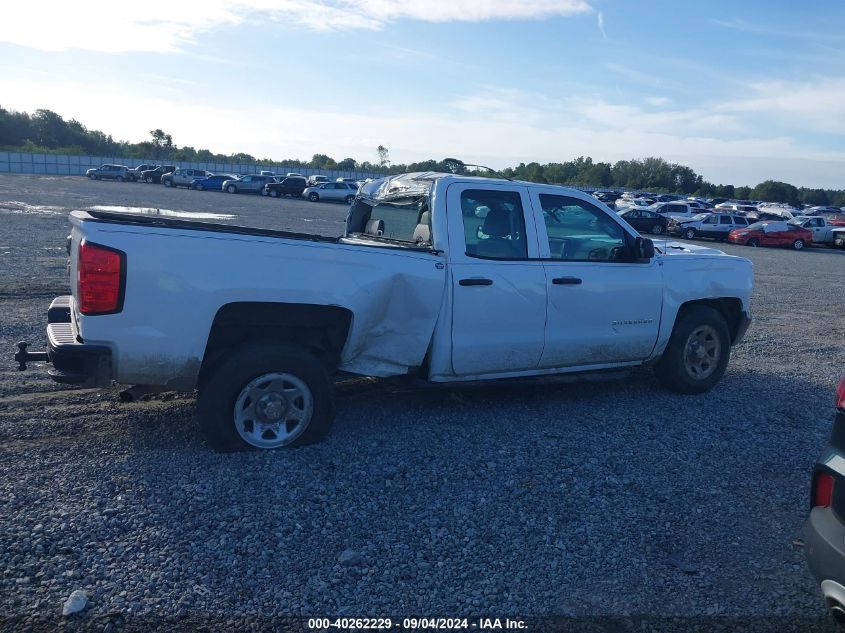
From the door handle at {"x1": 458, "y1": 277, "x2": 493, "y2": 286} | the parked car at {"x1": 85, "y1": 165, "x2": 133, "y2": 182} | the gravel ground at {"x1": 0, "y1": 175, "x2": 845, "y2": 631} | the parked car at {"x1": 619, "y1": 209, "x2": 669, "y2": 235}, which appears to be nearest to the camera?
the gravel ground at {"x1": 0, "y1": 175, "x2": 845, "y2": 631}

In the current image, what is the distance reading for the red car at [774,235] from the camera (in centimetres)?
3622

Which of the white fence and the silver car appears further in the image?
the white fence

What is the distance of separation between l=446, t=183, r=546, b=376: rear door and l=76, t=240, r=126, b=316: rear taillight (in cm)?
239

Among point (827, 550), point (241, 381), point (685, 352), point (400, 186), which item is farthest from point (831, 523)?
point (400, 186)

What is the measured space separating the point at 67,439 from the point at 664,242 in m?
5.82

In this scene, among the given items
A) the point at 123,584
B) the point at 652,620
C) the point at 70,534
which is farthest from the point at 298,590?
the point at 652,620

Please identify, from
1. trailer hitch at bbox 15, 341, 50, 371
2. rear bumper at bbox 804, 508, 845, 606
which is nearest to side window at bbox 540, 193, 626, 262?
rear bumper at bbox 804, 508, 845, 606

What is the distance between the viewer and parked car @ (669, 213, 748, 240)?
125 ft

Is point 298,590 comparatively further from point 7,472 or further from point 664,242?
point 664,242

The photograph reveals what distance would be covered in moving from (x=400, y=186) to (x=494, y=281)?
4.74 feet

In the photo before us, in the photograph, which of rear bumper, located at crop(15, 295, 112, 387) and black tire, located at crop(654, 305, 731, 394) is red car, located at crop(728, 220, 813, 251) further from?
rear bumper, located at crop(15, 295, 112, 387)

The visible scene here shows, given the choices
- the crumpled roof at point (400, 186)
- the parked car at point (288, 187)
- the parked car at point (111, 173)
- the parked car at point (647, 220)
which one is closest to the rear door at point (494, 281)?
the crumpled roof at point (400, 186)

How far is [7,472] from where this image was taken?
4.79 metres

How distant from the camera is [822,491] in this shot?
133 inches
